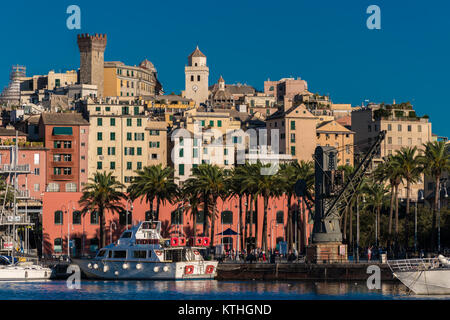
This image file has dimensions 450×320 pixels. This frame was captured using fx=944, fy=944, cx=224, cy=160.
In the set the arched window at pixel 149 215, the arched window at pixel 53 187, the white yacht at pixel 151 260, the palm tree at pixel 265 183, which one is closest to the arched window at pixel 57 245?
the arched window at pixel 149 215

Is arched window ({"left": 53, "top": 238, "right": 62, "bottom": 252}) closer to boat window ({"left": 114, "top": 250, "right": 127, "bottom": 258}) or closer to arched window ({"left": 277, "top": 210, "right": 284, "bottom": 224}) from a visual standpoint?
arched window ({"left": 277, "top": 210, "right": 284, "bottom": 224})

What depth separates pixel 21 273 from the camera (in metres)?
103

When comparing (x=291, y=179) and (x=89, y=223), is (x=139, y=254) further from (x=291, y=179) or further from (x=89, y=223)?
(x=89, y=223)

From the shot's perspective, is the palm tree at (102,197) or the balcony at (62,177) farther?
the balcony at (62,177)

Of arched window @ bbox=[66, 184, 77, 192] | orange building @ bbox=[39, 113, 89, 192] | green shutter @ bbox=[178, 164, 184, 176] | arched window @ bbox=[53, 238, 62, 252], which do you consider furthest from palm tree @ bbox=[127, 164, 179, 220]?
green shutter @ bbox=[178, 164, 184, 176]

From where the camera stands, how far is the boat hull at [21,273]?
10256 centimetres

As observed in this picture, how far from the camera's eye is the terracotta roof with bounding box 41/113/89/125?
169000 millimetres

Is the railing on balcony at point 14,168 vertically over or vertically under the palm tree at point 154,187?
over

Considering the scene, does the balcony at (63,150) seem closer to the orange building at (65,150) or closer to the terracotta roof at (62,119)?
the orange building at (65,150)

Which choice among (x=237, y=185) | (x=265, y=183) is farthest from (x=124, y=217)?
(x=265, y=183)

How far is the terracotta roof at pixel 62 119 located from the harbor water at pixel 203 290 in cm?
6904

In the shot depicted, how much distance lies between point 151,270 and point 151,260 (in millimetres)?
1084

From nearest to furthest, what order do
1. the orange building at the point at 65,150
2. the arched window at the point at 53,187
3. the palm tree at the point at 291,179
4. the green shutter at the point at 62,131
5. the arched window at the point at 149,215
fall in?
1. the palm tree at the point at 291,179
2. the arched window at the point at 149,215
3. the arched window at the point at 53,187
4. the orange building at the point at 65,150
5. the green shutter at the point at 62,131

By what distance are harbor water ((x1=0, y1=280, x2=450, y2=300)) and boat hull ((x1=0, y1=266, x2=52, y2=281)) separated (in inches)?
32.6
